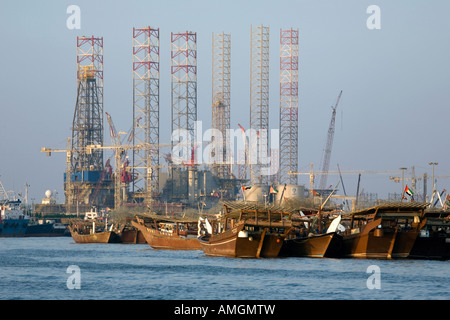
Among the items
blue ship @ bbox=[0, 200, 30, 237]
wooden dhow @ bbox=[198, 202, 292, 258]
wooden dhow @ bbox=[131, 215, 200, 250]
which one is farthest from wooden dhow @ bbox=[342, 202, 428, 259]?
blue ship @ bbox=[0, 200, 30, 237]

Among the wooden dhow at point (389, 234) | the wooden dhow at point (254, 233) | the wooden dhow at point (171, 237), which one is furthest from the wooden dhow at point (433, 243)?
the wooden dhow at point (171, 237)

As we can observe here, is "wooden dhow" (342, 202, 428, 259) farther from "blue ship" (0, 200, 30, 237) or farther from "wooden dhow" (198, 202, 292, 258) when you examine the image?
"blue ship" (0, 200, 30, 237)

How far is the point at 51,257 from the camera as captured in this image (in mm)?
94750

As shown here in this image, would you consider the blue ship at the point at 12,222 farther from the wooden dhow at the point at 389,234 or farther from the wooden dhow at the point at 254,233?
the wooden dhow at the point at 389,234

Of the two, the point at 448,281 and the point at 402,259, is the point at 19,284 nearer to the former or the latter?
the point at 448,281

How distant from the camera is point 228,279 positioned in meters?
62.6

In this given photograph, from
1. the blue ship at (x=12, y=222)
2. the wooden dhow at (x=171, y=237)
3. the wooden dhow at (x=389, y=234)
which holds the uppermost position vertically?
the wooden dhow at (x=389, y=234)

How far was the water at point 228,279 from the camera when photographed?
5425cm

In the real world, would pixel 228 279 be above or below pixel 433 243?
below

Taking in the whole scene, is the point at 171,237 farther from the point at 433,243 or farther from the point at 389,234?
the point at 433,243

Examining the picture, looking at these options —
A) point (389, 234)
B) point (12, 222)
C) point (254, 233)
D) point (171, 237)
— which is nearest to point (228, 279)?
point (254, 233)

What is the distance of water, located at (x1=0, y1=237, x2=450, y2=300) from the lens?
54.2 meters
